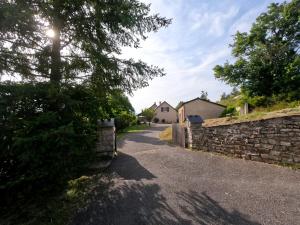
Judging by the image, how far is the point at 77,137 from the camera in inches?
177

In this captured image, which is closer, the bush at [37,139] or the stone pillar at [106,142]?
the bush at [37,139]

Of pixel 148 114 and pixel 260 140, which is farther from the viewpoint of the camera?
pixel 148 114

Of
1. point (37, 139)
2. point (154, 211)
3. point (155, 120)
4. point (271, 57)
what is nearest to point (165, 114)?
point (155, 120)

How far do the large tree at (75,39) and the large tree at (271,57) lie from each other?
45.5ft

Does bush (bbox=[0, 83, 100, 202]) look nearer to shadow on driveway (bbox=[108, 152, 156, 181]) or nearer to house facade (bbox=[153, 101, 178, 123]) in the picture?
shadow on driveway (bbox=[108, 152, 156, 181])

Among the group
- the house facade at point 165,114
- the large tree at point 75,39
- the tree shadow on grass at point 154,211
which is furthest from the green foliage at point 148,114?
the tree shadow on grass at point 154,211

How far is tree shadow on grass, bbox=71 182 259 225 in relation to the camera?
135 inches

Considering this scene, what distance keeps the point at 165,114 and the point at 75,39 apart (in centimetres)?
4780

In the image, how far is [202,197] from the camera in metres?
4.31

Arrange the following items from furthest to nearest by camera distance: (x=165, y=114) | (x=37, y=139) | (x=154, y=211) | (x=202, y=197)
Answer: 1. (x=165, y=114)
2. (x=202, y=197)
3. (x=154, y=211)
4. (x=37, y=139)

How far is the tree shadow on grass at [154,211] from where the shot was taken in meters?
3.43

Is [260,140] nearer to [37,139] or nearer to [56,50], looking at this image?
[37,139]

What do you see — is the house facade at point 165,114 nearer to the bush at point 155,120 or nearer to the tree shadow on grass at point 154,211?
the bush at point 155,120

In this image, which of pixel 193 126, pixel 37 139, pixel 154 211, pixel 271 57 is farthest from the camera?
pixel 271 57
